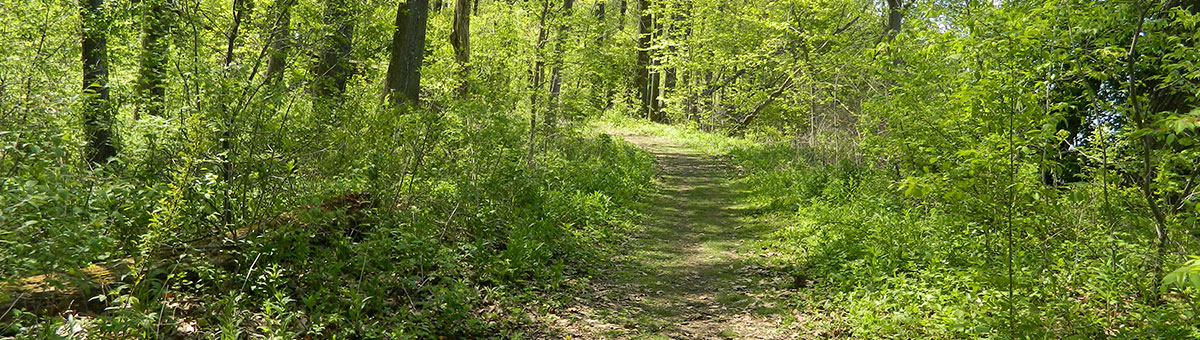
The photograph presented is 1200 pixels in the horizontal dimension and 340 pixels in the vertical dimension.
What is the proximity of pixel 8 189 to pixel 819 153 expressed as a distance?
503 inches

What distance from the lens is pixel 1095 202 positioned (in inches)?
209

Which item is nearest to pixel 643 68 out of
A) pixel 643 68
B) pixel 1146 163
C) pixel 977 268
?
pixel 643 68

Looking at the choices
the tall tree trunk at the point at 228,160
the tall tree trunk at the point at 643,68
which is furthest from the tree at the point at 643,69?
the tall tree trunk at the point at 228,160

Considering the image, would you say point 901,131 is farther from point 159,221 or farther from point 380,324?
point 159,221

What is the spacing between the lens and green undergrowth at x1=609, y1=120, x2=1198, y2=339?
4188 mm

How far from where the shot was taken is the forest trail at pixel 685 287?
17.9 ft

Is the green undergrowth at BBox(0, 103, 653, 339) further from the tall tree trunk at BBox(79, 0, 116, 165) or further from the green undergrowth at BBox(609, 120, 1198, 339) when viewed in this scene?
the green undergrowth at BBox(609, 120, 1198, 339)

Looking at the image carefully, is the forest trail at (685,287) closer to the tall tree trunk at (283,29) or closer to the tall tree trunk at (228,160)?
the tall tree trunk at (228,160)

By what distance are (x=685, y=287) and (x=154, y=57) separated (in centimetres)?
505

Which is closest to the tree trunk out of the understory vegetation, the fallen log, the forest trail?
the forest trail

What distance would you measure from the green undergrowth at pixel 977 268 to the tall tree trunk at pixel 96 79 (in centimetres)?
559

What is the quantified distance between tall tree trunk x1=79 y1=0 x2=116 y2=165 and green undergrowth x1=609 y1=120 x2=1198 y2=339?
5.59 metres

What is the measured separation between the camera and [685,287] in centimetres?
664

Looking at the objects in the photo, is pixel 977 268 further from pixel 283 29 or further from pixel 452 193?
pixel 283 29
